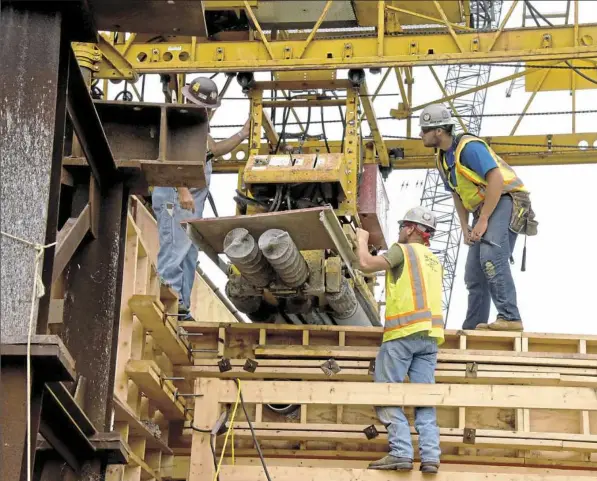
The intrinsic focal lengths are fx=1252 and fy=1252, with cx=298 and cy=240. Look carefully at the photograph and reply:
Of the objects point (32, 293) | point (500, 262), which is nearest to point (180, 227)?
point (500, 262)

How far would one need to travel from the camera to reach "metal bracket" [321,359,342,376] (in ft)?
34.9

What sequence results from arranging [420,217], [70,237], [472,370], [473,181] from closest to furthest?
[70,237] < [472,370] < [420,217] < [473,181]

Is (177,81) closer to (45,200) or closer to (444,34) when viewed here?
(444,34)

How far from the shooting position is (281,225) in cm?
1086

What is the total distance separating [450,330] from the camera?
11.2 m

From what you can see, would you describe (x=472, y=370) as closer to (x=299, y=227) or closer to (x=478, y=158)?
(x=299, y=227)

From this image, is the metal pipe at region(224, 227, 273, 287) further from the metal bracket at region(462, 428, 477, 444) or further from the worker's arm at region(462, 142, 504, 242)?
the metal bracket at region(462, 428, 477, 444)

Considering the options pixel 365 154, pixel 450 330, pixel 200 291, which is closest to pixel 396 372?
pixel 450 330

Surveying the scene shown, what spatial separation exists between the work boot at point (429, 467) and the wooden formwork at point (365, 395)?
0.44 metres

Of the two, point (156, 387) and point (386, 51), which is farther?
point (386, 51)

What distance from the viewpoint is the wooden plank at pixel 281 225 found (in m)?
10.7

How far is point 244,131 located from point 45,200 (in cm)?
776

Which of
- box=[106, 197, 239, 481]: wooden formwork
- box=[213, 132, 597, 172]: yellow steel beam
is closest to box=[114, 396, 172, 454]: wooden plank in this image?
box=[106, 197, 239, 481]: wooden formwork

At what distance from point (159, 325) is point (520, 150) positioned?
314 inches
